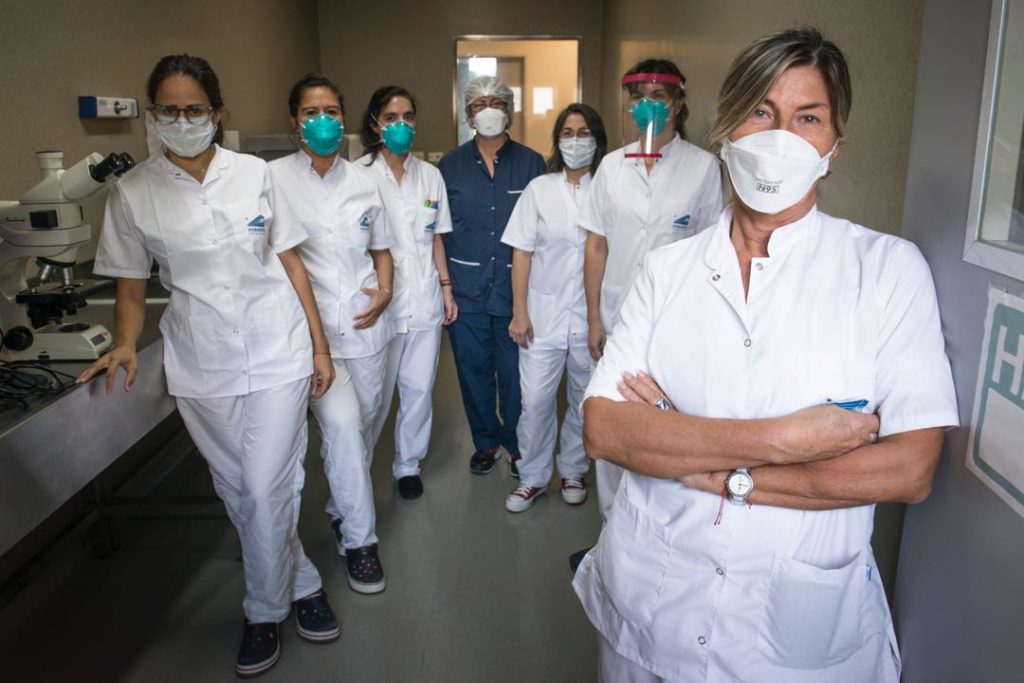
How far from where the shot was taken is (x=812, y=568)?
3.20 feet

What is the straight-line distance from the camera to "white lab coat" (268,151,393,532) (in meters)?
2.14

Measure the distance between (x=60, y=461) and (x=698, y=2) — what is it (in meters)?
2.47

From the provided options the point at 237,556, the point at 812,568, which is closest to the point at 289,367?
the point at 237,556

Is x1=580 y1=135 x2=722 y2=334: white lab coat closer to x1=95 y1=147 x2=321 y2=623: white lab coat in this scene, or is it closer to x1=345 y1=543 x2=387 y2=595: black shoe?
x1=95 y1=147 x2=321 y2=623: white lab coat

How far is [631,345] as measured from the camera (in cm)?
113

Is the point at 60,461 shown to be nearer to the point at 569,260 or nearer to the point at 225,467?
the point at 225,467

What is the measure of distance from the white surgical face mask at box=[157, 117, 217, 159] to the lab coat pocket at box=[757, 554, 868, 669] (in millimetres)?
1503

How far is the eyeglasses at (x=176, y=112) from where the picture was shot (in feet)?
5.51

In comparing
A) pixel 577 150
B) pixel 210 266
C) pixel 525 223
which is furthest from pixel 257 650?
pixel 577 150

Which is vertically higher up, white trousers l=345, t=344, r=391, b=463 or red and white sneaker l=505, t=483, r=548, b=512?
white trousers l=345, t=344, r=391, b=463

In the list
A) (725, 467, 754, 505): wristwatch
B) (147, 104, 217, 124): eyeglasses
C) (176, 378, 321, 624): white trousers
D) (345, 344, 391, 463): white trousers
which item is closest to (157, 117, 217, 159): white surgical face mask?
(147, 104, 217, 124): eyeglasses

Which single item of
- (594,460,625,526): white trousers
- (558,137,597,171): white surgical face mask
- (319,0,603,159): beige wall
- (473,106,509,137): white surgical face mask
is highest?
(319,0,603,159): beige wall

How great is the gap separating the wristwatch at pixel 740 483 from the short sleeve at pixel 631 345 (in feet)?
0.69

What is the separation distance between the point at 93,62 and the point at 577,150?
6.06 feet
